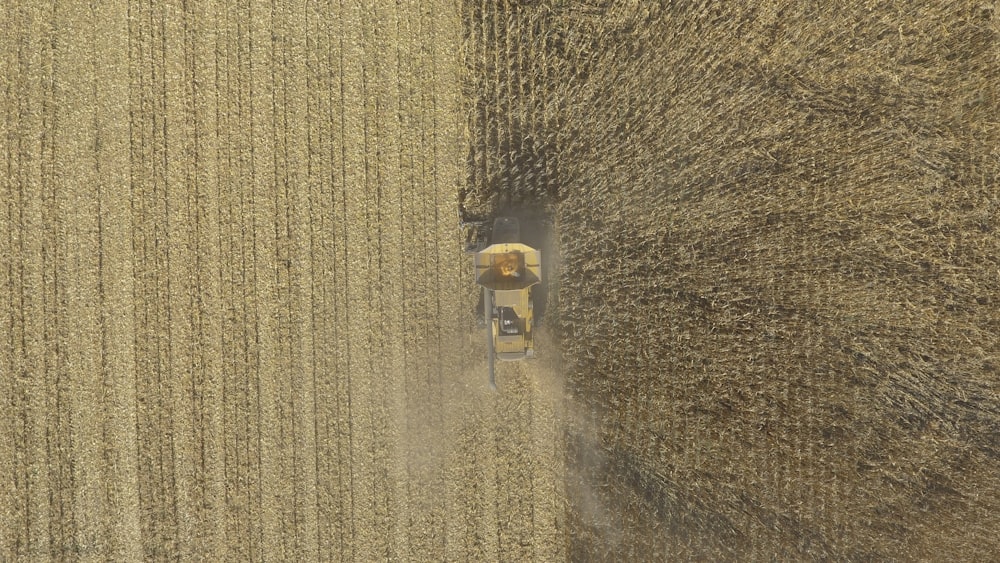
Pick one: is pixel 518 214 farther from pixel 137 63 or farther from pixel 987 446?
pixel 987 446

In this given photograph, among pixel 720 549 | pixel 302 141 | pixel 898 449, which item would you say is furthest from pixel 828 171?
pixel 302 141

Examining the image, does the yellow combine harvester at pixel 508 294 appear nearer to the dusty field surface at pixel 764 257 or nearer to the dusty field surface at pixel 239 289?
the dusty field surface at pixel 239 289

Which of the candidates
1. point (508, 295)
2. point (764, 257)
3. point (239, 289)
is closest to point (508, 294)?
point (508, 295)

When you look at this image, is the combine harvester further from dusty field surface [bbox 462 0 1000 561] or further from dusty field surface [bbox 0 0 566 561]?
dusty field surface [bbox 462 0 1000 561]

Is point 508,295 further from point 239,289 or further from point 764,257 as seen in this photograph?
point 239,289

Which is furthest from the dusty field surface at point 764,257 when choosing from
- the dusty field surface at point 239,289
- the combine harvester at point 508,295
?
the dusty field surface at point 239,289

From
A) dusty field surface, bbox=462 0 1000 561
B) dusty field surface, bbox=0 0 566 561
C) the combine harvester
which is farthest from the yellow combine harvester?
dusty field surface, bbox=462 0 1000 561

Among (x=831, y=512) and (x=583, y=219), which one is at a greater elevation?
(x=583, y=219)
